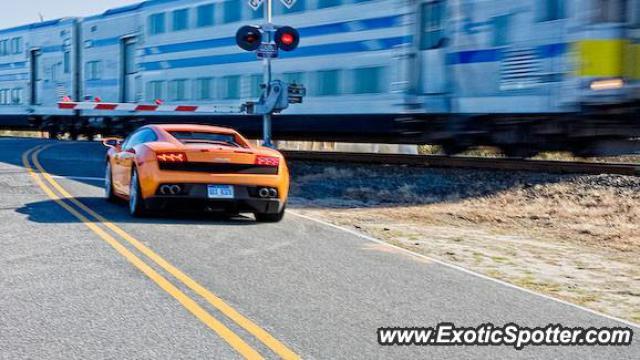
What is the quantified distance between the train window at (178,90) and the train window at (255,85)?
10.6 feet

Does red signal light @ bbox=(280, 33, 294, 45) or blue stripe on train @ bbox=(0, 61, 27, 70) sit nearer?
red signal light @ bbox=(280, 33, 294, 45)

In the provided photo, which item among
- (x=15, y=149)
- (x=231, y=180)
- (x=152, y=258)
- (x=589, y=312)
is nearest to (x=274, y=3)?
(x=15, y=149)

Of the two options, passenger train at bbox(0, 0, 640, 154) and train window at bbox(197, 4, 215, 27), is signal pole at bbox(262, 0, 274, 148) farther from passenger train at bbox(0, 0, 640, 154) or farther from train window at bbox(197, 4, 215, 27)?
train window at bbox(197, 4, 215, 27)

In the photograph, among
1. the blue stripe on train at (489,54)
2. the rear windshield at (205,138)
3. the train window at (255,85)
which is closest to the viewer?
the rear windshield at (205,138)

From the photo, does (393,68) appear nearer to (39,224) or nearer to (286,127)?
(286,127)

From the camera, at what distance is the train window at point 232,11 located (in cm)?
2071

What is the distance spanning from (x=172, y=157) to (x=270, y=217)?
148cm

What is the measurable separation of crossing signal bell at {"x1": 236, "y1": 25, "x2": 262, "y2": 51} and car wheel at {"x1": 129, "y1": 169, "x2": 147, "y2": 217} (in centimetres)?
614

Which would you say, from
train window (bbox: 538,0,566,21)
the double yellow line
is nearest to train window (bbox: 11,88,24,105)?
the double yellow line

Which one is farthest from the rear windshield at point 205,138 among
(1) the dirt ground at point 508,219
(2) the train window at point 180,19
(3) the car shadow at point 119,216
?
(2) the train window at point 180,19

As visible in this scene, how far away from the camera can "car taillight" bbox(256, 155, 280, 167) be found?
9.89 metres

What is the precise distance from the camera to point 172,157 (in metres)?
9.62

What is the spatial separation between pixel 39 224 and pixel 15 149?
14.3 meters

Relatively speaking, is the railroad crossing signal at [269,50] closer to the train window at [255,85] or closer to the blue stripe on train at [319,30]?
the blue stripe on train at [319,30]
